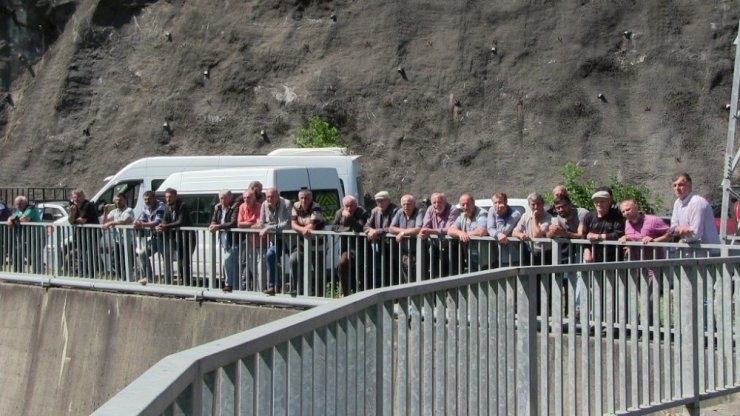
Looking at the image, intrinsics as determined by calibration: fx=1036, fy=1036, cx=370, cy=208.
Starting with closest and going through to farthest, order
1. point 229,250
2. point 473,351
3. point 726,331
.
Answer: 1. point 473,351
2. point 726,331
3. point 229,250

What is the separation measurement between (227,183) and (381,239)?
5785 mm

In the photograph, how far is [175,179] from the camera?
1784cm

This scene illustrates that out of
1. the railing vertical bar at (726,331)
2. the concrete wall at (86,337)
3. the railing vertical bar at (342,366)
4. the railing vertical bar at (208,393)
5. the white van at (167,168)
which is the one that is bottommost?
the concrete wall at (86,337)

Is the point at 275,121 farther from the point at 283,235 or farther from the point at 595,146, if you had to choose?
the point at 283,235

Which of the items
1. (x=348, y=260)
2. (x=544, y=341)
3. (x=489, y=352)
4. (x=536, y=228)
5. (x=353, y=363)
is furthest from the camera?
(x=348, y=260)

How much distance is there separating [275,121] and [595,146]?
1228 cm

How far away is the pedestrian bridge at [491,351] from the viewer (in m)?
3.44

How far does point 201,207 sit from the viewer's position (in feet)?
56.8

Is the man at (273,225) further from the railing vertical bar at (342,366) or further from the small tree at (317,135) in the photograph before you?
the small tree at (317,135)

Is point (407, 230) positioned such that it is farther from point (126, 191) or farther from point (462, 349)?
point (126, 191)

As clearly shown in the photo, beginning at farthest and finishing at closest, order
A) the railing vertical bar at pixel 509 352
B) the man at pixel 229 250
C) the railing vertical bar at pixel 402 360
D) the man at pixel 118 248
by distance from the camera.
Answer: the man at pixel 118 248
the man at pixel 229 250
the railing vertical bar at pixel 509 352
the railing vertical bar at pixel 402 360

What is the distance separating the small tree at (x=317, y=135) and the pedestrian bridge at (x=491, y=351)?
91.9ft

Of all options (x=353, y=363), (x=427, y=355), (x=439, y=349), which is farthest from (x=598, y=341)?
(x=353, y=363)

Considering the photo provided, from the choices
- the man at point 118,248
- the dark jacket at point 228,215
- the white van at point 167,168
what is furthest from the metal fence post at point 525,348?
the white van at point 167,168
